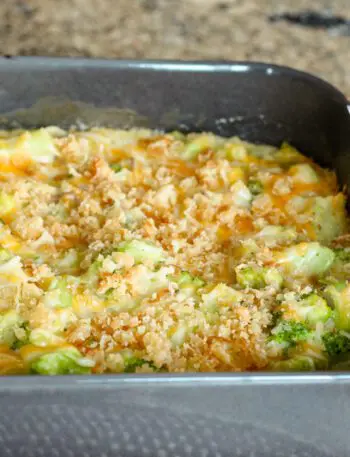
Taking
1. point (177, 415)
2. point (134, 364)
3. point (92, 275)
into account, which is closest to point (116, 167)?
point (92, 275)

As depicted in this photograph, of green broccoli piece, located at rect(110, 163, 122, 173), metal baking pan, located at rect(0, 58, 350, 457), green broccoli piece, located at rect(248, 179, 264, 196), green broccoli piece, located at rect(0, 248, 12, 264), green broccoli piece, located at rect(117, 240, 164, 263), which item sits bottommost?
metal baking pan, located at rect(0, 58, 350, 457)

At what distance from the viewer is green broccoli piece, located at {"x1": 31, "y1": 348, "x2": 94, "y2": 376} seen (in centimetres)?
159

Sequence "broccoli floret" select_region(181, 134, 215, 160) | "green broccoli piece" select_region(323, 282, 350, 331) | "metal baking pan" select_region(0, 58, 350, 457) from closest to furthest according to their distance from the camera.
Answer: "metal baking pan" select_region(0, 58, 350, 457) < "green broccoli piece" select_region(323, 282, 350, 331) < "broccoli floret" select_region(181, 134, 215, 160)

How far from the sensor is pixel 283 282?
77.3 inches

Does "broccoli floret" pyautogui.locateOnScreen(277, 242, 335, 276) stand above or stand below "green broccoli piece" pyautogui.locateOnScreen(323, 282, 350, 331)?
above

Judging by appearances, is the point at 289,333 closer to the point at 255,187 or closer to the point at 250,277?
the point at 250,277

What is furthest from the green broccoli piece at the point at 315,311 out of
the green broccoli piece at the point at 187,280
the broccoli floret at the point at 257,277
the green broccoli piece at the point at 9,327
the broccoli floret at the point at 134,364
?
the green broccoli piece at the point at 9,327

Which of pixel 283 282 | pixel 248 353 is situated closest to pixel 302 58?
pixel 283 282

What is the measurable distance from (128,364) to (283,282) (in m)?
0.51

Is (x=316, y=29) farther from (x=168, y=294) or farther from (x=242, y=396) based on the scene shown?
(x=242, y=396)

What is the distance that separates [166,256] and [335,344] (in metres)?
0.50

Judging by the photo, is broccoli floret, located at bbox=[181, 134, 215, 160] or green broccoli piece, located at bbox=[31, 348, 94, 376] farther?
broccoli floret, located at bbox=[181, 134, 215, 160]

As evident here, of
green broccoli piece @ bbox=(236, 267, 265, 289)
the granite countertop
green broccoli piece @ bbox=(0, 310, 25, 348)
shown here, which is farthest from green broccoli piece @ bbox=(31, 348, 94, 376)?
the granite countertop

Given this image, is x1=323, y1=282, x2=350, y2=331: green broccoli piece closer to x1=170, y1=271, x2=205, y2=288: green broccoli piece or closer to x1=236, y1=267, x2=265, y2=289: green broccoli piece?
x1=236, y1=267, x2=265, y2=289: green broccoli piece
